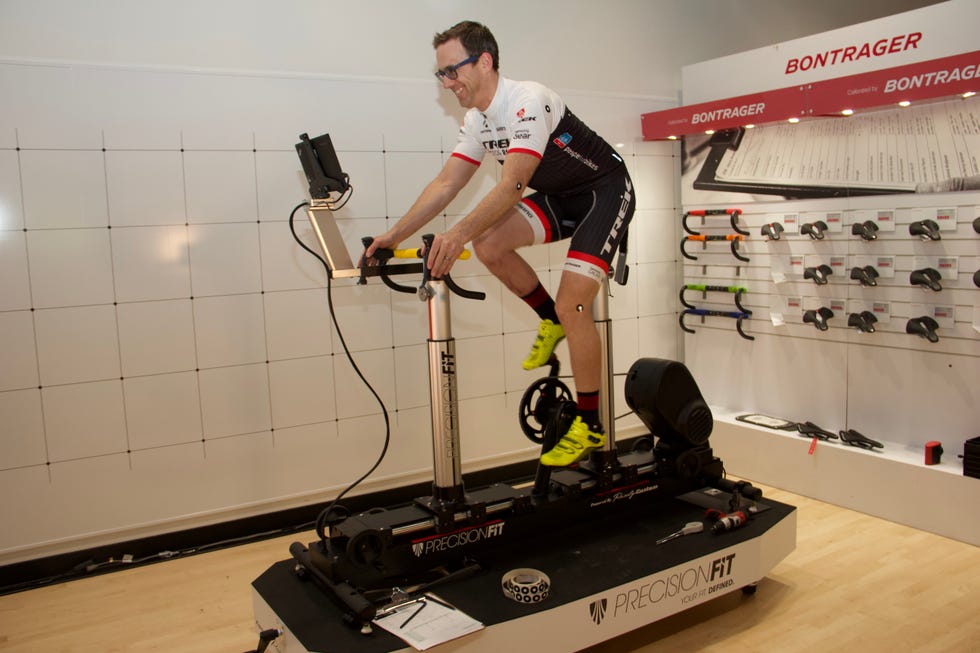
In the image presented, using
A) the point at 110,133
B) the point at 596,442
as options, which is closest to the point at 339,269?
the point at 596,442

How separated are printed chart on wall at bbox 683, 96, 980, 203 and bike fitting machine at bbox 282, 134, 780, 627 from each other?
161cm

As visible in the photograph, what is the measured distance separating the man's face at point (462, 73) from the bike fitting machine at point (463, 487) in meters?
0.61

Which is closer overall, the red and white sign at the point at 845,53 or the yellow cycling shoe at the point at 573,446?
the yellow cycling shoe at the point at 573,446

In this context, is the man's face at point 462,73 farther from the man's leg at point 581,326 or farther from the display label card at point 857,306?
the display label card at point 857,306

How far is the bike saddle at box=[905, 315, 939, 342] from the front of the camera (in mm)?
3841

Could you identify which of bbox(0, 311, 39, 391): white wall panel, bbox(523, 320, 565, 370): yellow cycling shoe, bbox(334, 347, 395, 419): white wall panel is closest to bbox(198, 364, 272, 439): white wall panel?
bbox(334, 347, 395, 419): white wall panel

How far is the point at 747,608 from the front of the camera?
126 inches

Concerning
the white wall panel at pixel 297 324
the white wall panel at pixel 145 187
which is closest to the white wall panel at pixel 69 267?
the white wall panel at pixel 145 187

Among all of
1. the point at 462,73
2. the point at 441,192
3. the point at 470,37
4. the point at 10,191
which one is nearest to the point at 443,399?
the point at 441,192

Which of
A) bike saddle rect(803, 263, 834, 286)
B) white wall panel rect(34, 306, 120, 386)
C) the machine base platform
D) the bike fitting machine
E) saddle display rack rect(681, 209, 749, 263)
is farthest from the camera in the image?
saddle display rack rect(681, 209, 749, 263)

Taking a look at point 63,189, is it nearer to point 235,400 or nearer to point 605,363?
point 235,400

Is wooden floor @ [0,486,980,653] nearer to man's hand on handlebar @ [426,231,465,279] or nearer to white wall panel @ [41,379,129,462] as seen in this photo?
white wall panel @ [41,379,129,462]

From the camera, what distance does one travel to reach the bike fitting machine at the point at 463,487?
2.74 meters

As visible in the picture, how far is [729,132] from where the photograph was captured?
4.82 meters
